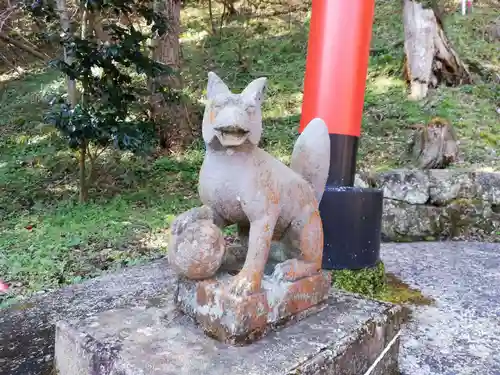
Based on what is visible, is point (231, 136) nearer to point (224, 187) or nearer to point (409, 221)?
point (224, 187)

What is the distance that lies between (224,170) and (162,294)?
72cm

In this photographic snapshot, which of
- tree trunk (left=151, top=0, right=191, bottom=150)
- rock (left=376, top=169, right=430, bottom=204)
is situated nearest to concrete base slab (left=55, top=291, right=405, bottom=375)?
rock (left=376, top=169, right=430, bottom=204)

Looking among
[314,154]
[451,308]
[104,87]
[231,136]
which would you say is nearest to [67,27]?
[104,87]

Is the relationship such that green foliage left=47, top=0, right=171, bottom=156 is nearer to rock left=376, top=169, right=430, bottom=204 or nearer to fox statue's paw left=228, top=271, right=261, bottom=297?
rock left=376, top=169, right=430, bottom=204

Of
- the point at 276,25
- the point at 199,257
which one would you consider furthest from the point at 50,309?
the point at 276,25

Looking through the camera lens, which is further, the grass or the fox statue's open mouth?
the grass

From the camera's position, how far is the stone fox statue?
1.60 metres

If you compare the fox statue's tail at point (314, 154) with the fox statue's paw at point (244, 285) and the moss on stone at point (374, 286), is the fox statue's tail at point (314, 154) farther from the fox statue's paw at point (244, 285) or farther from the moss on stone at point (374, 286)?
the moss on stone at point (374, 286)

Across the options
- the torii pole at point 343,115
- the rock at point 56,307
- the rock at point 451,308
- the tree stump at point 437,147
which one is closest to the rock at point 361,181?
the rock at point 451,308

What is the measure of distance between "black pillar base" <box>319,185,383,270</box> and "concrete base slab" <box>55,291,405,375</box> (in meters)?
0.70

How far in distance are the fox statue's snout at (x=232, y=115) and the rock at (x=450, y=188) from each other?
117 inches

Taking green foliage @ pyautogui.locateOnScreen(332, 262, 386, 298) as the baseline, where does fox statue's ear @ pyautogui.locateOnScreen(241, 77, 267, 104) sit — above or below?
above

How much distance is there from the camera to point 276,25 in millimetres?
11008

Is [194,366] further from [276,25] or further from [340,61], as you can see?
[276,25]
